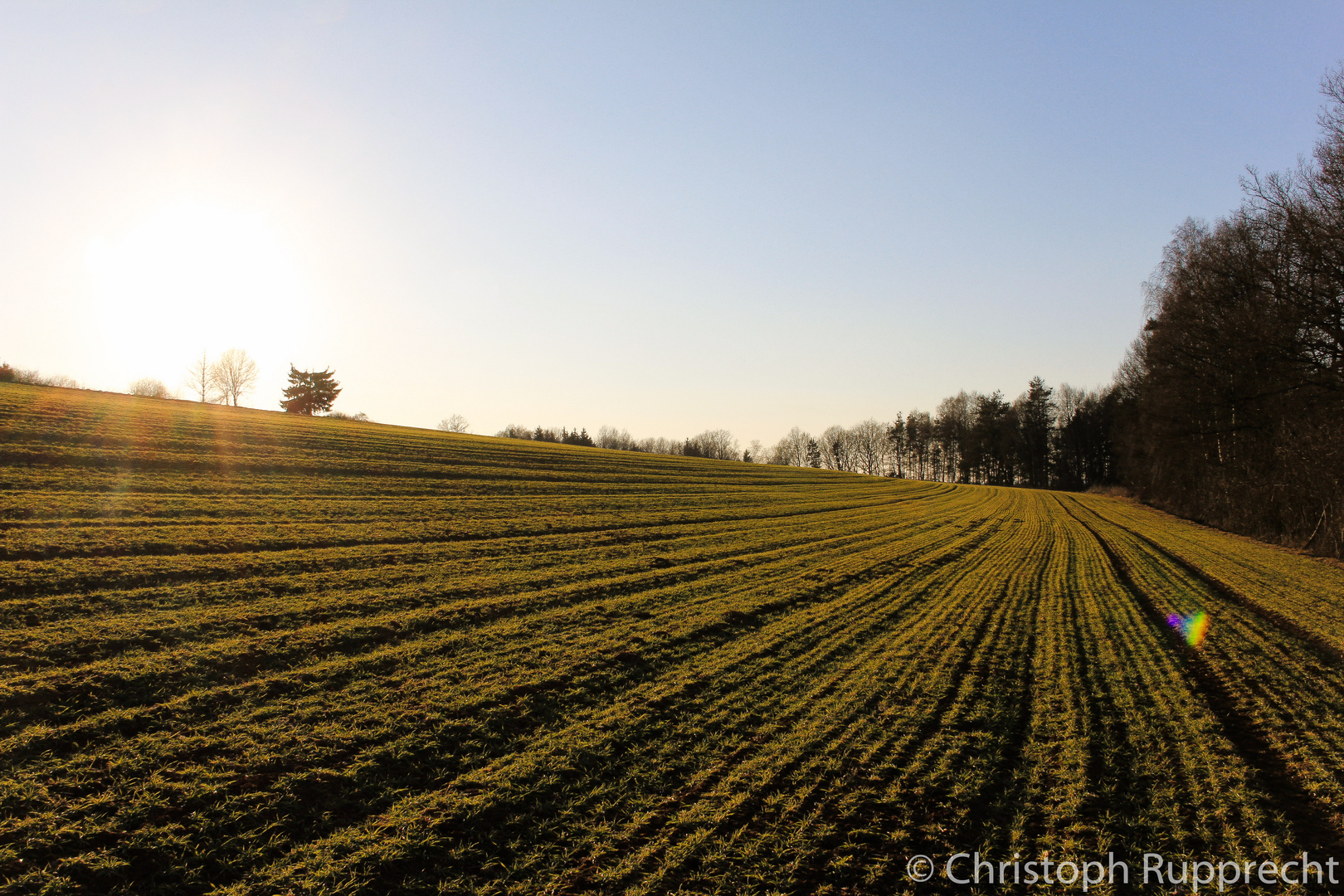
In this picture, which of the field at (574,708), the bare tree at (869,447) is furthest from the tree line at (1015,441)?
the field at (574,708)

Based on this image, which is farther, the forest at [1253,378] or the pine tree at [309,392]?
the pine tree at [309,392]

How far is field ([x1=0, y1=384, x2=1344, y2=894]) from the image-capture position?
5.52m

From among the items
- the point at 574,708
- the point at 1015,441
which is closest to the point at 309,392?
the point at 574,708

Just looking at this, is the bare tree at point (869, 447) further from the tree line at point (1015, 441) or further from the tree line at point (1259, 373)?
the tree line at point (1259, 373)

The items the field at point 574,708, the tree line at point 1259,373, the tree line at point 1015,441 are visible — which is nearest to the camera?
the field at point 574,708

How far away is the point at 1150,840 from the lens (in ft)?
19.5

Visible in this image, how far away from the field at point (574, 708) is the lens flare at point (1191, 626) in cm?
30

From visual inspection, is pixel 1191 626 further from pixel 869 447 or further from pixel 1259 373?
pixel 869 447

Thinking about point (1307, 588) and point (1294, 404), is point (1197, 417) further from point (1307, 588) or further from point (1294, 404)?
point (1307, 588)

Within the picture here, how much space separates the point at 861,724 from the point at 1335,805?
4.99 m

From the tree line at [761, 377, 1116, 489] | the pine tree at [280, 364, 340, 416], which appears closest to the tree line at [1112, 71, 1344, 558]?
the tree line at [761, 377, 1116, 489]

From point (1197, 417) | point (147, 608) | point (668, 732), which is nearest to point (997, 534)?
point (1197, 417)

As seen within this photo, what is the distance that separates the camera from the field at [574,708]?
18.1 ft

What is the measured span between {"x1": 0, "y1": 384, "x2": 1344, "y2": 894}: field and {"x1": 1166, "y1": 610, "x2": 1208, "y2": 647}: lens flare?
0.30 metres
